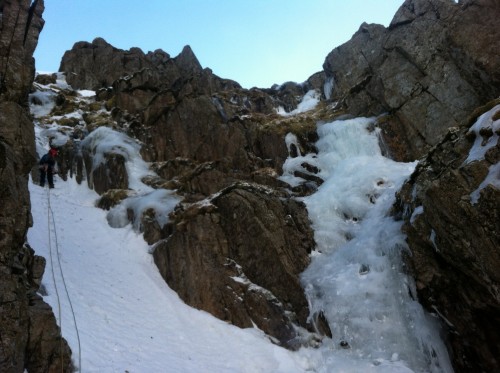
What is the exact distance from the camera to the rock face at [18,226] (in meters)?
7.38

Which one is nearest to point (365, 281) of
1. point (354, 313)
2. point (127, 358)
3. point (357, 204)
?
point (354, 313)

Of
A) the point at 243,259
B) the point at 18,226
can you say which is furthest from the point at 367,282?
the point at 18,226

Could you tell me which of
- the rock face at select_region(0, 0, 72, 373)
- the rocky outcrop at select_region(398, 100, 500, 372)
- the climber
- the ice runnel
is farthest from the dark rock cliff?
the rock face at select_region(0, 0, 72, 373)

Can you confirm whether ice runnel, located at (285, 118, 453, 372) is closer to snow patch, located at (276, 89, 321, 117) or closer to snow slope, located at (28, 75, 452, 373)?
snow slope, located at (28, 75, 452, 373)

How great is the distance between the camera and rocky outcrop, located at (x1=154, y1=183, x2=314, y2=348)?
592 inches

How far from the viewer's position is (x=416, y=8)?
29828mm

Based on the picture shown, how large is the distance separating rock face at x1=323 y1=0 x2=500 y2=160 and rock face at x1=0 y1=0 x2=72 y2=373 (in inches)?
840

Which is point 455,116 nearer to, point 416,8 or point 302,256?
point 416,8

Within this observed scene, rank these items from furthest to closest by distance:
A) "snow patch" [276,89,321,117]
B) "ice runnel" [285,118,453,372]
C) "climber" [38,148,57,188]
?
"snow patch" [276,89,321,117], "climber" [38,148,57,188], "ice runnel" [285,118,453,372]

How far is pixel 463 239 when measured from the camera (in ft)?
35.0

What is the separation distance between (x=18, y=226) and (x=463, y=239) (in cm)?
1043

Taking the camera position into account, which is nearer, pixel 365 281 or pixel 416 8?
pixel 365 281

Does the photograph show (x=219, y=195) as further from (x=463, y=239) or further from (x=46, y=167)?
(x=46, y=167)

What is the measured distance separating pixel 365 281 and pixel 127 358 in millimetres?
9027
